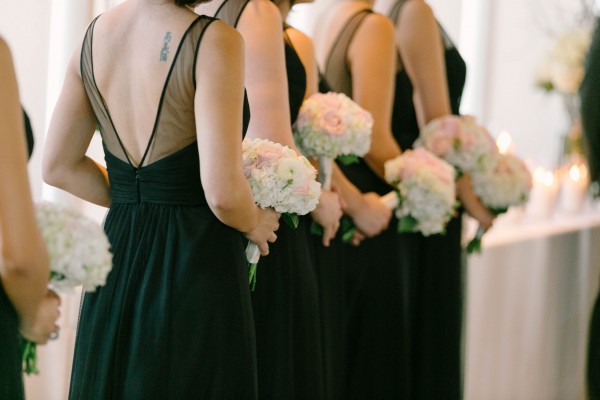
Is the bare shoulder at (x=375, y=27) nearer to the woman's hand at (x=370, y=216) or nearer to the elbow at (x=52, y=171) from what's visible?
the woman's hand at (x=370, y=216)

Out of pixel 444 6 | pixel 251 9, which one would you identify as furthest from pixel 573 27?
pixel 251 9

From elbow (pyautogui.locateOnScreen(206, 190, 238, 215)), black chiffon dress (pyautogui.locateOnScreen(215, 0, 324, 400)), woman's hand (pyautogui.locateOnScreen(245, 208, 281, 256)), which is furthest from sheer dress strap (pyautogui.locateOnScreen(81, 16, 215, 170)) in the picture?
black chiffon dress (pyautogui.locateOnScreen(215, 0, 324, 400))

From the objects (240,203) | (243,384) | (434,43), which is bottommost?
(243,384)

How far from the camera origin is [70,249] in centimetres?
165

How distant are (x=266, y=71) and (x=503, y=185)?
1346 mm

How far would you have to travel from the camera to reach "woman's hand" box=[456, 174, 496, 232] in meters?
3.39

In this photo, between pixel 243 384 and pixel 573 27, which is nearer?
pixel 243 384

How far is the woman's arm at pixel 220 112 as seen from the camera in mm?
1911

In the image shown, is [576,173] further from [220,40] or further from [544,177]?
[220,40]

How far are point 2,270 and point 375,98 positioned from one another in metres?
1.68

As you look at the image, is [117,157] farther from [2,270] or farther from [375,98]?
[375,98]

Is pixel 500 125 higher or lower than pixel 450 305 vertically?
higher

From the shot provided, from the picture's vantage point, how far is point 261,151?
221cm

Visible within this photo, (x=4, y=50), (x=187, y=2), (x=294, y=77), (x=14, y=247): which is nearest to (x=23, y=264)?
(x=14, y=247)
